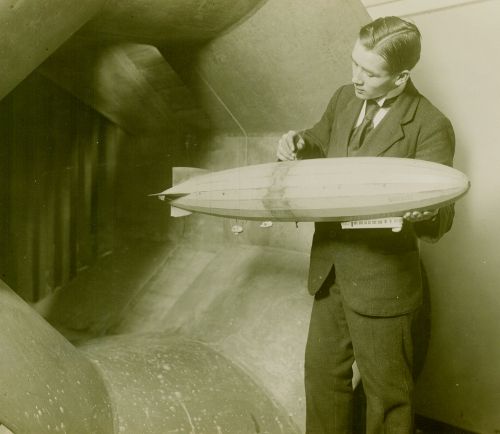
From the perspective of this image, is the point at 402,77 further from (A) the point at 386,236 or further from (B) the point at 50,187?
(B) the point at 50,187

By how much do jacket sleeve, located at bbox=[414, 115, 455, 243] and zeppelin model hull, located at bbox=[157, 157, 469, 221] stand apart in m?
0.09

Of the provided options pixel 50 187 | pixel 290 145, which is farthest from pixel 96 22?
pixel 50 187

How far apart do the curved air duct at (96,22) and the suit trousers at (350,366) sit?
1.00 meters

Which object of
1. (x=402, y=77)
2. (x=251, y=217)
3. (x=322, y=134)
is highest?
(x=402, y=77)

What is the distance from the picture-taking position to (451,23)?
174cm

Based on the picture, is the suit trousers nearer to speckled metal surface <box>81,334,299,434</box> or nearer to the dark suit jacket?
the dark suit jacket

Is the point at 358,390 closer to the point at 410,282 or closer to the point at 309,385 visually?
the point at 309,385

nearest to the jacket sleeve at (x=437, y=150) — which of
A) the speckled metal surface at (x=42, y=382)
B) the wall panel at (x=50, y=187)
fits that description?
the speckled metal surface at (x=42, y=382)

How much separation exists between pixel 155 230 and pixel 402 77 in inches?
69.6

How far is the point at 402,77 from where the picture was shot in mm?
1330

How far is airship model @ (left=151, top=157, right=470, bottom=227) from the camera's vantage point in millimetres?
1197

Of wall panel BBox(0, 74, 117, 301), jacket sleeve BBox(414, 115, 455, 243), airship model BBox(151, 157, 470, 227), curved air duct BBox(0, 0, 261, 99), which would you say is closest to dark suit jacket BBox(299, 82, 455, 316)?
jacket sleeve BBox(414, 115, 455, 243)

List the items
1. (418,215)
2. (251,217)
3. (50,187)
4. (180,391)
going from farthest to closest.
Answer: (50,187) < (180,391) < (251,217) < (418,215)

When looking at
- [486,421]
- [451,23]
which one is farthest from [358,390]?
[451,23]
